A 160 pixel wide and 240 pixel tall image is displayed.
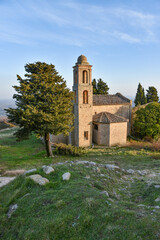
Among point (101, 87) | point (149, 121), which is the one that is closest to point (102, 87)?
point (101, 87)

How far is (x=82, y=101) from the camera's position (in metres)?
20.8

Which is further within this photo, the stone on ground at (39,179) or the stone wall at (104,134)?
the stone wall at (104,134)

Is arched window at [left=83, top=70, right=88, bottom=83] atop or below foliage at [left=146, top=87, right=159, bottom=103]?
below

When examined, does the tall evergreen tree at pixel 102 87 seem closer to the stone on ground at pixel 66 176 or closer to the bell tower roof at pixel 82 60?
the bell tower roof at pixel 82 60

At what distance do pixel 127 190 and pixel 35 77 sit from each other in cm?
1081

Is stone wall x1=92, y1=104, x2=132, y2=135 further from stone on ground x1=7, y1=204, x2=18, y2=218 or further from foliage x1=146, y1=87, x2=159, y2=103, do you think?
foliage x1=146, y1=87, x2=159, y2=103

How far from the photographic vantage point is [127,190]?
7289mm

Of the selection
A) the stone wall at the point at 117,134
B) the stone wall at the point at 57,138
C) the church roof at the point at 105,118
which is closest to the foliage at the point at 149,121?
the stone wall at the point at 117,134

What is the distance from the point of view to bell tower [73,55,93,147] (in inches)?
801

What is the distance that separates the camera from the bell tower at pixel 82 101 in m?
20.3

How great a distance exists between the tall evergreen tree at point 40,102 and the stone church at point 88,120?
5895mm

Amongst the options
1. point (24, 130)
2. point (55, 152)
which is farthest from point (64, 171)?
point (55, 152)

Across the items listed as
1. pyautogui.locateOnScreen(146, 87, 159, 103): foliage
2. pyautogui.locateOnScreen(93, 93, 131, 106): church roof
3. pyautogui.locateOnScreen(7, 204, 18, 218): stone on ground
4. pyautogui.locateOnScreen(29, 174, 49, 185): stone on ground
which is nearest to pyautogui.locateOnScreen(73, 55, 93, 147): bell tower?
pyautogui.locateOnScreen(93, 93, 131, 106): church roof

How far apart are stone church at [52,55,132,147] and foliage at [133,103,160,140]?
4.32 metres
